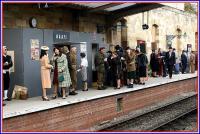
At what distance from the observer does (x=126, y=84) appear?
18391 mm

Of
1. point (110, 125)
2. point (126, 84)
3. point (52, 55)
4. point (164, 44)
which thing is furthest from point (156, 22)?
point (110, 125)

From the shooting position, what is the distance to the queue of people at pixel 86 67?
43.9 feet

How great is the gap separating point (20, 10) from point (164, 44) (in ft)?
50.2

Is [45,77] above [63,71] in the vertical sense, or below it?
below

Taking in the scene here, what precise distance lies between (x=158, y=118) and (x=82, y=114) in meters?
3.18

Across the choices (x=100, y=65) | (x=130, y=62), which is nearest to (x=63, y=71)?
(x=100, y=65)

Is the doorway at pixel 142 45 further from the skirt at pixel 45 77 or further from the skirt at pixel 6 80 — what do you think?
the skirt at pixel 6 80

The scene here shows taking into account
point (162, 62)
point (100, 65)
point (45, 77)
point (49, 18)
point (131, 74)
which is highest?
point (49, 18)

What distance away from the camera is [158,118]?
49.2 feet

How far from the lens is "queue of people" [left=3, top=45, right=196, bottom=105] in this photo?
1338cm

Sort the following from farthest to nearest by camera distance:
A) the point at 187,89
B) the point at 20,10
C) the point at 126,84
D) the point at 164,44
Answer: the point at 164,44, the point at 187,89, the point at 126,84, the point at 20,10

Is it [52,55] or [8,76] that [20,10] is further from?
[8,76]

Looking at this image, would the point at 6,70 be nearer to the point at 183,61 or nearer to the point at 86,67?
the point at 86,67

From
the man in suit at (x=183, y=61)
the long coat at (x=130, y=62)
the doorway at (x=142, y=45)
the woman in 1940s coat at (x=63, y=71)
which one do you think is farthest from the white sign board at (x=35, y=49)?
the man in suit at (x=183, y=61)
